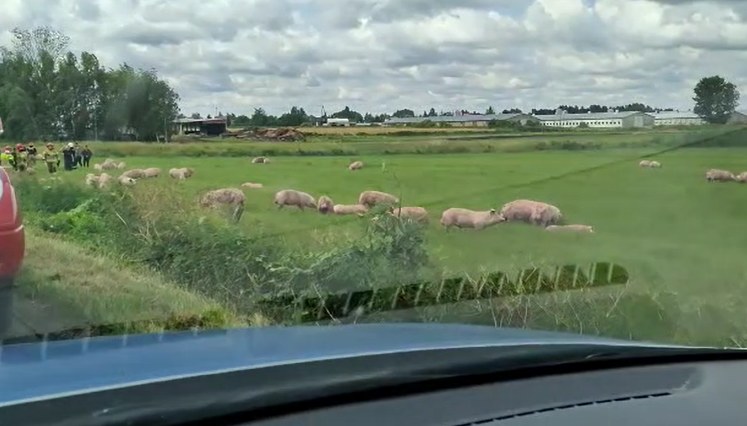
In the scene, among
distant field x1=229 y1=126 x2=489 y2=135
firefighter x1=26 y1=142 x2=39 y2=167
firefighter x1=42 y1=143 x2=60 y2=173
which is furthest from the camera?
distant field x1=229 y1=126 x2=489 y2=135

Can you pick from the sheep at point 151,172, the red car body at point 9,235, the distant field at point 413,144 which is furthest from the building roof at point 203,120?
the red car body at point 9,235

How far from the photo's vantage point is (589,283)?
7285mm

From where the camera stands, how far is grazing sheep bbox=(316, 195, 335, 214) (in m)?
7.69

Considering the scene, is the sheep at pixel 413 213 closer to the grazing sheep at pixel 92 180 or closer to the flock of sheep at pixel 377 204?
the flock of sheep at pixel 377 204

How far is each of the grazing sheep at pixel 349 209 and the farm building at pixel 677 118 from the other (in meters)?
2.48

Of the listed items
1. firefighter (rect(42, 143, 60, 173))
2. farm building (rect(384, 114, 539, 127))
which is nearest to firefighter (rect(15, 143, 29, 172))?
firefighter (rect(42, 143, 60, 173))

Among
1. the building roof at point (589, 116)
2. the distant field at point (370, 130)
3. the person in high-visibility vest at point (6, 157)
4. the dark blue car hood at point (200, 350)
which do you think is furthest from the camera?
the building roof at point (589, 116)

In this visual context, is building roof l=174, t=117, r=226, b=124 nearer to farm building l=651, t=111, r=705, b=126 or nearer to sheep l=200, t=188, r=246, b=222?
sheep l=200, t=188, r=246, b=222

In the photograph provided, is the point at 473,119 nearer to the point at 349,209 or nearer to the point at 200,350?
the point at 349,209

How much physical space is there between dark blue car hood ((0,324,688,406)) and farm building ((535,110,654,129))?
14.6ft

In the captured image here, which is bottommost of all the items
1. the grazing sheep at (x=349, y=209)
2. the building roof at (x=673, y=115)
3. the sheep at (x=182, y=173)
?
the grazing sheep at (x=349, y=209)

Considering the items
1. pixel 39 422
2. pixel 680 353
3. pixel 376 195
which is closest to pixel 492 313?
pixel 376 195

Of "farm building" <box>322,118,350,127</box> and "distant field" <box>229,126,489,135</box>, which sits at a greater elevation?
"farm building" <box>322,118,350,127</box>

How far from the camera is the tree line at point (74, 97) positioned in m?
Answer: 6.41
